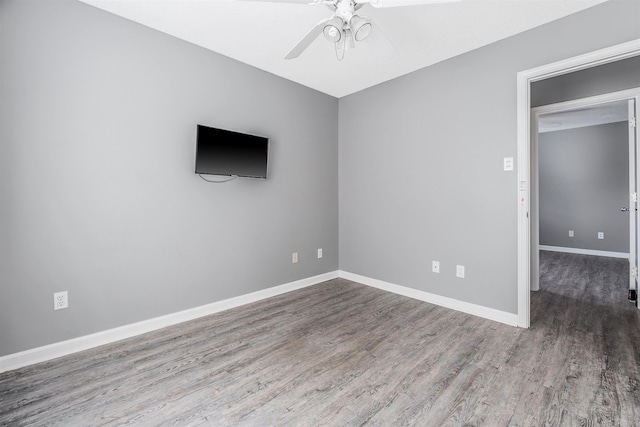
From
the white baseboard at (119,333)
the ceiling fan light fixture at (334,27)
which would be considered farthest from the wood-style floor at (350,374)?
the ceiling fan light fixture at (334,27)

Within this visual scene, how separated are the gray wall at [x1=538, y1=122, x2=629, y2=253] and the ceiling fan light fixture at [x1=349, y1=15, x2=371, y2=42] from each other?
5985 mm

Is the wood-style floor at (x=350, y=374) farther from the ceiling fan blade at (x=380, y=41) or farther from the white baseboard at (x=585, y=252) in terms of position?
the white baseboard at (x=585, y=252)

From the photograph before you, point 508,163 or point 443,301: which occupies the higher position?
point 508,163

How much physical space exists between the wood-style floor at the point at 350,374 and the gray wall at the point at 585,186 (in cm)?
349

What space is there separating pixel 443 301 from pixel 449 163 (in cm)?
144

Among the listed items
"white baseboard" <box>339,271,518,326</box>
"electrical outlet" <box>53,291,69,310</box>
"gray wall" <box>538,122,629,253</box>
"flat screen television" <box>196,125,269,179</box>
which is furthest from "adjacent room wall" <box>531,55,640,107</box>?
"electrical outlet" <box>53,291,69,310</box>

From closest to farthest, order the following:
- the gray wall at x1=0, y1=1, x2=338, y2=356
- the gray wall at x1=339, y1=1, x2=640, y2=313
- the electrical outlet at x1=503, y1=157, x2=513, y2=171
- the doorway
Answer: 1. the gray wall at x1=0, y1=1, x2=338, y2=356
2. the gray wall at x1=339, y1=1, x2=640, y2=313
3. the electrical outlet at x1=503, y1=157, x2=513, y2=171
4. the doorway

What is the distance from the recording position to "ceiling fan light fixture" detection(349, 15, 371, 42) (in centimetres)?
180

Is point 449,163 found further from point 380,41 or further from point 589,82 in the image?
point 589,82

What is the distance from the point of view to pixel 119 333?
2.34m

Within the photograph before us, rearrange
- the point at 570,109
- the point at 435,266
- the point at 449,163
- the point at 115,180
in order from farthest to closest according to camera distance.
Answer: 1. the point at 570,109
2. the point at 435,266
3. the point at 449,163
4. the point at 115,180

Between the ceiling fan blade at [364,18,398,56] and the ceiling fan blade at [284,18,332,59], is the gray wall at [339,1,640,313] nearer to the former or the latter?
the ceiling fan blade at [364,18,398,56]

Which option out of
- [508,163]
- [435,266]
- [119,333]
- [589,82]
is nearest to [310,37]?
[508,163]

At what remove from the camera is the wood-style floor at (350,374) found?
60.3 inches
